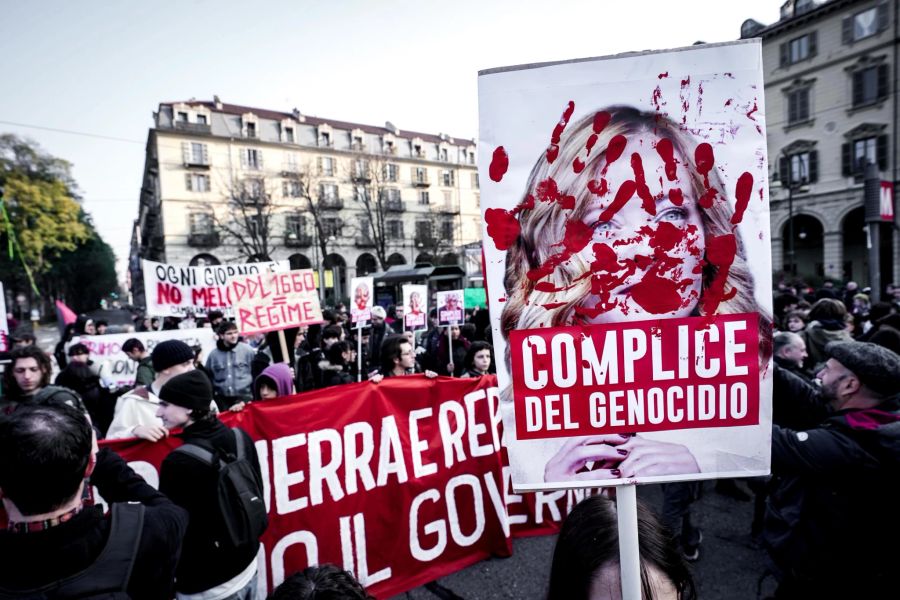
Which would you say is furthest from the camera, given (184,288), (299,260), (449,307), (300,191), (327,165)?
(327,165)

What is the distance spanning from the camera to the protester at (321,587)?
113 cm

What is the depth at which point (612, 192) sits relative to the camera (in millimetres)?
1315

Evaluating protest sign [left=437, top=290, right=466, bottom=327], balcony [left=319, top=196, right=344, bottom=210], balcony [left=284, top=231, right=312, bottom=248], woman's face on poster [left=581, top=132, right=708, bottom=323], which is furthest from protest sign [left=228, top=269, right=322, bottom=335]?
balcony [left=319, top=196, right=344, bottom=210]

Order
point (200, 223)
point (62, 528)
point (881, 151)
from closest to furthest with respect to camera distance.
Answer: point (62, 528)
point (881, 151)
point (200, 223)

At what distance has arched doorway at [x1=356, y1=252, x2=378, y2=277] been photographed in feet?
149

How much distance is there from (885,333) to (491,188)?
12.7ft

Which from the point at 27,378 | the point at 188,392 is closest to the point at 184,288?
the point at 27,378

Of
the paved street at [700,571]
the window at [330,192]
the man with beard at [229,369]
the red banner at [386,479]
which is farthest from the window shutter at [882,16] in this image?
the window at [330,192]

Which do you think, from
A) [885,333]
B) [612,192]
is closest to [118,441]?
[612,192]

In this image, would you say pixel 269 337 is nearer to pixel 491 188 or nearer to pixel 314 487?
pixel 314 487

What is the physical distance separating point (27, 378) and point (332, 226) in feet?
130

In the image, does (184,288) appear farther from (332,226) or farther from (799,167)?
(799,167)

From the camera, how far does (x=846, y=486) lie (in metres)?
2.04

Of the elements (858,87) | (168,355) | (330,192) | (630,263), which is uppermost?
(858,87)
